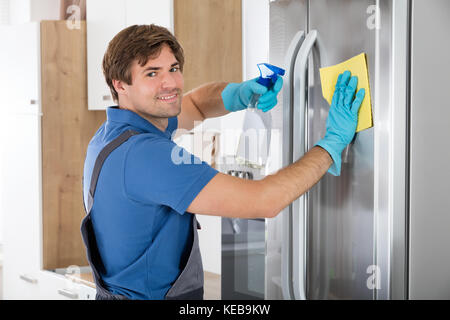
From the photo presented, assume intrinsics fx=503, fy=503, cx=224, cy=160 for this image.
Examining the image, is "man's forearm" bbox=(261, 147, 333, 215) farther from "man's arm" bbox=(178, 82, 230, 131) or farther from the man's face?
"man's arm" bbox=(178, 82, 230, 131)

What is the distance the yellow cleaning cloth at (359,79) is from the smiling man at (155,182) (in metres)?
0.01

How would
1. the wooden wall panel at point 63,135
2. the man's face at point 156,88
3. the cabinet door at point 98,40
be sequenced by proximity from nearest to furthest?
the man's face at point 156,88 → the cabinet door at point 98,40 → the wooden wall panel at point 63,135

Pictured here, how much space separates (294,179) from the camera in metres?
1.02

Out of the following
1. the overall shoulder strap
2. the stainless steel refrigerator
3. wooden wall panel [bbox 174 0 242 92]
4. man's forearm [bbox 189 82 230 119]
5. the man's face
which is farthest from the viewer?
wooden wall panel [bbox 174 0 242 92]

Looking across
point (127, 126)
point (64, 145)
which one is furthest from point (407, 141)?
point (64, 145)

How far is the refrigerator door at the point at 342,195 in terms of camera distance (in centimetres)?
99

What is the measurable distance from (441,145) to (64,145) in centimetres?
211

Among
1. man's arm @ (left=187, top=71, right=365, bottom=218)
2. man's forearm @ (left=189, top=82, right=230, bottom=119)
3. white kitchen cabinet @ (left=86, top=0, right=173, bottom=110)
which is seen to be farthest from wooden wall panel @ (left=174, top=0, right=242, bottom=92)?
man's arm @ (left=187, top=71, right=365, bottom=218)

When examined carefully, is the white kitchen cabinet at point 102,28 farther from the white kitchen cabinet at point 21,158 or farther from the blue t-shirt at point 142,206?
the blue t-shirt at point 142,206

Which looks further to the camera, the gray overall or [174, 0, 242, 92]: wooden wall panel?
[174, 0, 242, 92]: wooden wall panel

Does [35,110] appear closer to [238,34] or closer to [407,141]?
[238,34]

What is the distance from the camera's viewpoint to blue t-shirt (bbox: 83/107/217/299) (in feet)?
3.38

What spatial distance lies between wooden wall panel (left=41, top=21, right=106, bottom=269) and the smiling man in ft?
4.77

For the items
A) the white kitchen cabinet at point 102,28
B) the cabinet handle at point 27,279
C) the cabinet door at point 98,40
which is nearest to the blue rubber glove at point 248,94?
the white kitchen cabinet at point 102,28
